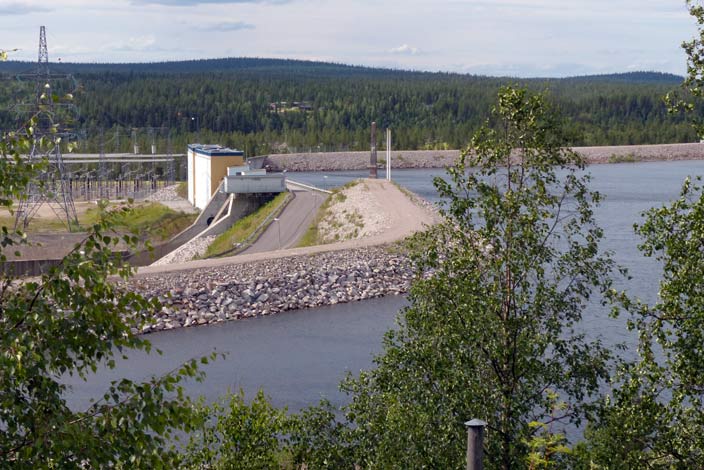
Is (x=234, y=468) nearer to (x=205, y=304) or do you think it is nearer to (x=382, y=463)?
(x=382, y=463)

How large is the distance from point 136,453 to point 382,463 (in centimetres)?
395

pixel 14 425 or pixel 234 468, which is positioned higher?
pixel 14 425

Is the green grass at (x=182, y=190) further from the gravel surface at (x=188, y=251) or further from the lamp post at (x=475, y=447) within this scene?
the lamp post at (x=475, y=447)

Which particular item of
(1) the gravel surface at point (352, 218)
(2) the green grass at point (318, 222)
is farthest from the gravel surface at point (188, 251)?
(1) the gravel surface at point (352, 218)

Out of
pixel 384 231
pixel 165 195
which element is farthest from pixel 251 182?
pixel 165 195

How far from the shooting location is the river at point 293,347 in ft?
63.5

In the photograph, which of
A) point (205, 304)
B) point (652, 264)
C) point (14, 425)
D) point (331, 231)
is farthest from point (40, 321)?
point (331, 231)

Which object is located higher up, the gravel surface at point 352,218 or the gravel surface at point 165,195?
the gravel surface at point 352,218

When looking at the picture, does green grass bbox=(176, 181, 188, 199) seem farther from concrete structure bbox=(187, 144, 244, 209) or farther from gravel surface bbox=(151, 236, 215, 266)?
gravel surface bbox=(151, 236, 215, 266)

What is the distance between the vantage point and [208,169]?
51.2 meters

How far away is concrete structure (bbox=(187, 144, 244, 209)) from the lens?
50.5 metres

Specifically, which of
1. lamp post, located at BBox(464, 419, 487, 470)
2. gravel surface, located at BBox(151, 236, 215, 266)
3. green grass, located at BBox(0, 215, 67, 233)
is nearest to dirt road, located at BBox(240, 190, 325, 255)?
gravel surface, located at BBox(151, 236, 215, 266)

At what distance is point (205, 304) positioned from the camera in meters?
27.8

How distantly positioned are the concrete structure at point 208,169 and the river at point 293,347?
22.6 meters
